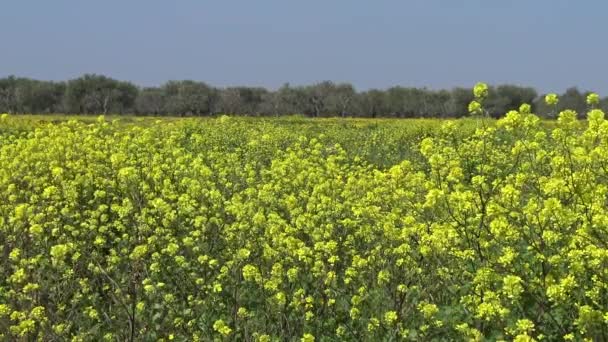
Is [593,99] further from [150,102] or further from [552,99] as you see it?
[150,102]

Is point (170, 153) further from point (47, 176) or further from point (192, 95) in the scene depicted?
point (192, 95)

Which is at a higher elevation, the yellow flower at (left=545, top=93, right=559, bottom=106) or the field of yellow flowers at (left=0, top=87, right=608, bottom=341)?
the yellow flower at (left=545, top=93, right=559, bottom=106)

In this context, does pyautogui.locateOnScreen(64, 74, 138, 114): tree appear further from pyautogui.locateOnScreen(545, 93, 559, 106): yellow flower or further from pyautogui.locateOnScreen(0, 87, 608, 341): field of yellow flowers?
pyautogui.locateOnScreen(545, 93, 559, 106): yellow flower

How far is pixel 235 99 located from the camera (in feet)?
257

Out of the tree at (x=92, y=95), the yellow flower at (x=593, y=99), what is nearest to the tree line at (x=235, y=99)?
the tree at (x=92, y=95)

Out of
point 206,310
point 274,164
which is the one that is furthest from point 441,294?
point 274,164

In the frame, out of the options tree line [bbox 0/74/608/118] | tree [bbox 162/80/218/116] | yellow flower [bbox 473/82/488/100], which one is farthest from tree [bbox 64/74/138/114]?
yellow flower [bbox 473/82/488/100]

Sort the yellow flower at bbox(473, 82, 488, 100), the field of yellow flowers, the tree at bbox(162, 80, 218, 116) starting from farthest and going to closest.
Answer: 1. the tree at bbox(162, 80, 218, 116)
2. the yellow flower at bbox(473, 82, 488, 100)
3. the field of yellow flowers

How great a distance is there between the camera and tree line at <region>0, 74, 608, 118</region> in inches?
2908

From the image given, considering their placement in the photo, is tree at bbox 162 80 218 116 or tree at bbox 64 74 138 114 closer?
tree at bbox 64 74 138 114

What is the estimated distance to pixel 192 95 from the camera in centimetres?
7725

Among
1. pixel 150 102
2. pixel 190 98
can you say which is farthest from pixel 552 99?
pixel 150 102

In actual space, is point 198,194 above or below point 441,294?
above

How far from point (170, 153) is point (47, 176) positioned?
8.52 feet
